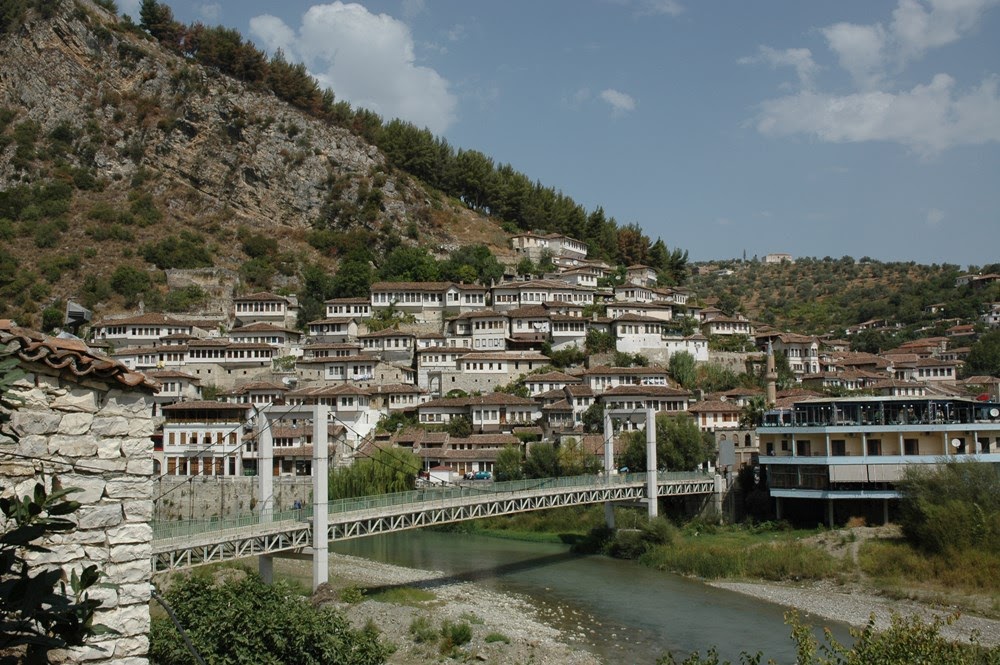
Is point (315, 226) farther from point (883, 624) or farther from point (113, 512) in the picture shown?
point (113, 512)

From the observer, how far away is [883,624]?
67.5 feet

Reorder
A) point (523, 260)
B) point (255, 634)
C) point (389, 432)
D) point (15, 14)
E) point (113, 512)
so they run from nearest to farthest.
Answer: point (113, 512), point (255, 634), point (389, 432), point (523, 260), point (15, 14)

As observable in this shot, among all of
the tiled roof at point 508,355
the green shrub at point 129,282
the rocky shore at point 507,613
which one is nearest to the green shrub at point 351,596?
the rocky shore at point 507,613

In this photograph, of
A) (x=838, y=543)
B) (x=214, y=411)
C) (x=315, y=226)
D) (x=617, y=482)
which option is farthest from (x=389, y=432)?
(x=315, y=226)

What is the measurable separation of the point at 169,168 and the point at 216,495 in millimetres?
46640

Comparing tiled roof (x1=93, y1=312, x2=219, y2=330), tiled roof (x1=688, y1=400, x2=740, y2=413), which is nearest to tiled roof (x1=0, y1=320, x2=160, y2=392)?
tiled roof (x1=688, y1=400, x2=740, y2=413)

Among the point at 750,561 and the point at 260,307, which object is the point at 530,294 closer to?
the point at 260,307

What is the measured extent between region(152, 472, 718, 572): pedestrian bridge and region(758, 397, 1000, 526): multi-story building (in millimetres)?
5048

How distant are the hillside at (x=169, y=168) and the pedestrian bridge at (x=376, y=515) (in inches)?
1584

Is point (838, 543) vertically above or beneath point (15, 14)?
beneath

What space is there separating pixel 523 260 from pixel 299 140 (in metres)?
26.1

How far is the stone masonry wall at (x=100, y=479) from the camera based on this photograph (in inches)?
175

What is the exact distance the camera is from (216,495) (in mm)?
38594

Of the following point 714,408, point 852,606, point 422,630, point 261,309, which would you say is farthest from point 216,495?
point 852,606
